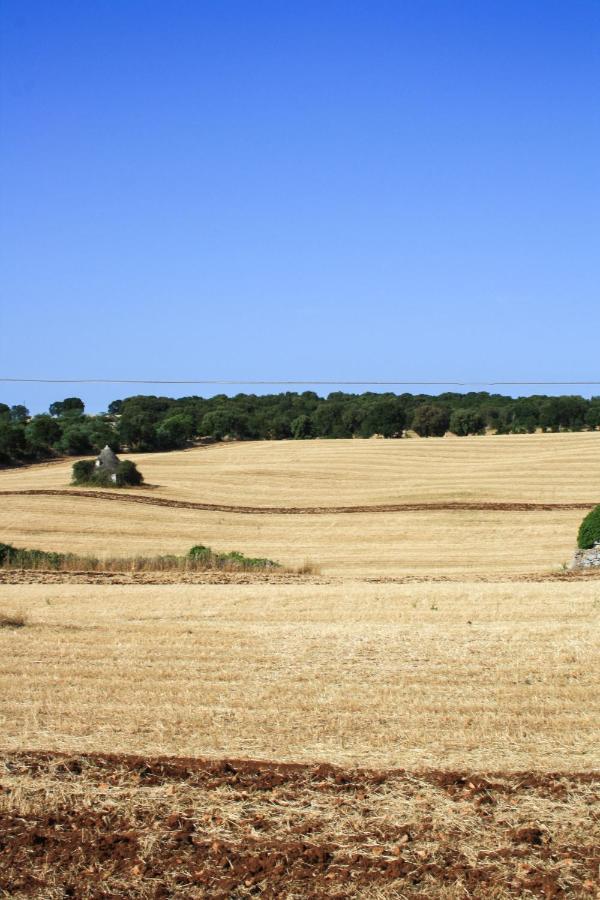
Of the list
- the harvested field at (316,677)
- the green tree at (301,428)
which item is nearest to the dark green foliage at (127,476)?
the harvested field at (316,677)

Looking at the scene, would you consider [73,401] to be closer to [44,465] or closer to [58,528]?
[44,465]

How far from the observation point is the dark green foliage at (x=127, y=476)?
54125mm

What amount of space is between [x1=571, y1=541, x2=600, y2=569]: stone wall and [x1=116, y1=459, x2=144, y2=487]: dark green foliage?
103ft

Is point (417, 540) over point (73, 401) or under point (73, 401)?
under

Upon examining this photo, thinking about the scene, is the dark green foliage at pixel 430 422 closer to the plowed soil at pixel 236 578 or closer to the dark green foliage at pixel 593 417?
the dark green foliage at pixel 593 417

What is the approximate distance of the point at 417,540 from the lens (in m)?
40.3

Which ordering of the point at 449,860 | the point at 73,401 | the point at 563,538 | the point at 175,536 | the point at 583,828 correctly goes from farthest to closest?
the point at 73,401 → the point at 175,536 → the point at 563,538 → the point at 583,828 → the point at 449,860

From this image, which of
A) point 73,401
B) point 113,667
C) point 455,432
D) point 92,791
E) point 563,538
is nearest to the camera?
point 92,791

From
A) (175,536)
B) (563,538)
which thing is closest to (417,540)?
(563,538)

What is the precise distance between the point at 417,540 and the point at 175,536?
1010cm

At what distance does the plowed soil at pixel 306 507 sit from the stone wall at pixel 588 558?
57.6 feet

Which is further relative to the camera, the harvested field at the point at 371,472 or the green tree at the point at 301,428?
the green tree at the point at 301,428

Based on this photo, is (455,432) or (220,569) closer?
(220,569)

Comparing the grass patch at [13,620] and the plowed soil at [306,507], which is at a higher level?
the grass patch at [13,620]
